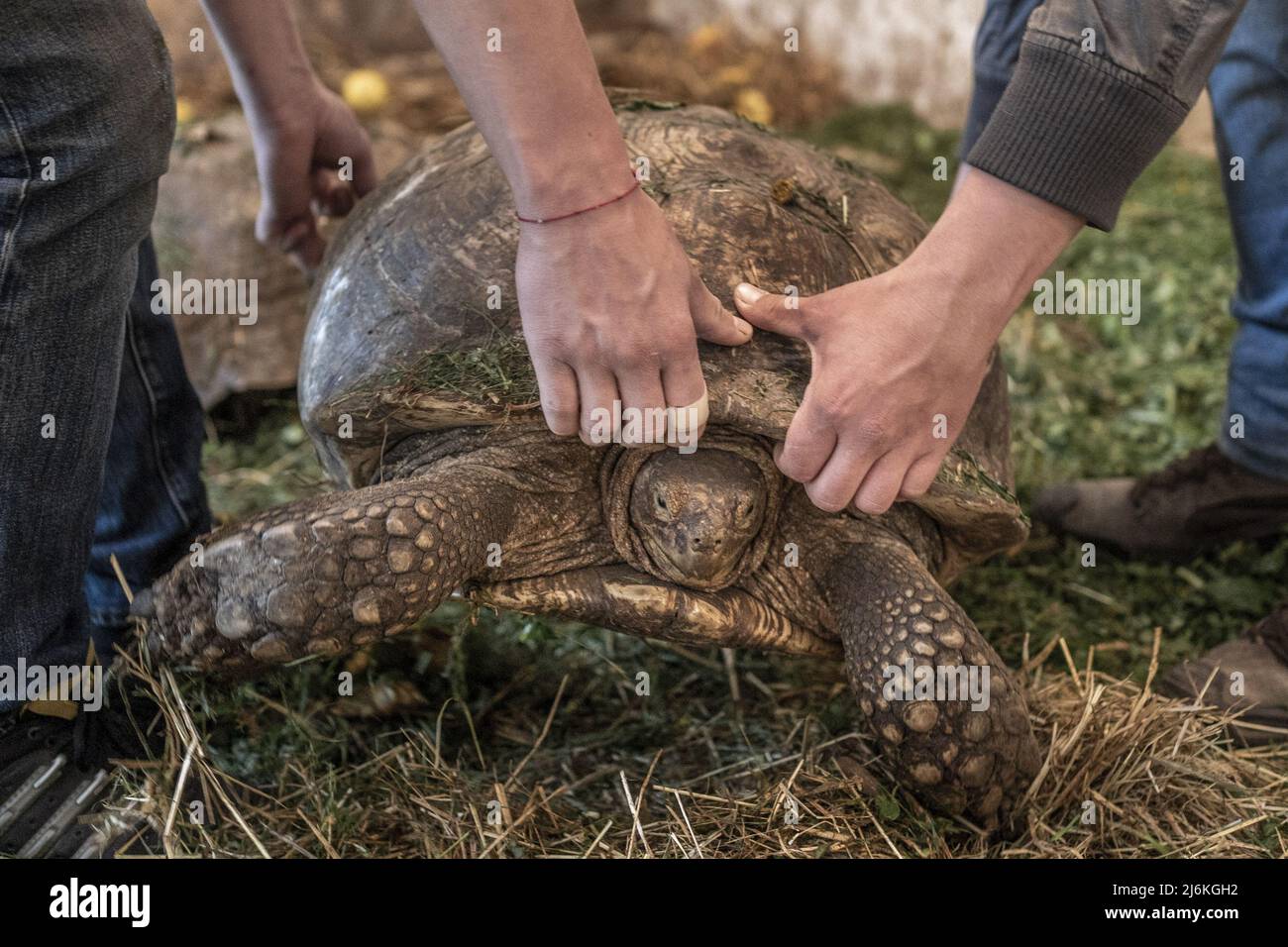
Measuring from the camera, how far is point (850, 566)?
248 cm

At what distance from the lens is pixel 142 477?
2650 millimetres

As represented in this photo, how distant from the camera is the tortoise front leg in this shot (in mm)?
2076

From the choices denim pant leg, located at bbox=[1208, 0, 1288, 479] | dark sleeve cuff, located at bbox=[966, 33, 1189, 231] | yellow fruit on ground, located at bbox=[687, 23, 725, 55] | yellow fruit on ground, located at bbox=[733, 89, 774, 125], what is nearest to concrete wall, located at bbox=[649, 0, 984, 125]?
yellow fruit on ground, located at bbox=[687, 23, 725, 55]

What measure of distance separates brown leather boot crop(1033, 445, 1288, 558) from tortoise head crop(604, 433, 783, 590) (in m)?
1.53

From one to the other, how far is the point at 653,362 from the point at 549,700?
1.22 m

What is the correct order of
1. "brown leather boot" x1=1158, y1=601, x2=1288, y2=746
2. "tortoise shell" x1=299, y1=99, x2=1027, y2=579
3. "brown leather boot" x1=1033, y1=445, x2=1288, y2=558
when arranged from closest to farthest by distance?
"tortoise shell" x1=299, y1=99, x2=1027, y2=579, "brown leather boot" x1=1158, y1=601, x2=1288, y2=746, "brown leather boot" x1=1033, y1=445, x2=1288, y2=558

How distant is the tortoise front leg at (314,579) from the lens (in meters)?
2.08

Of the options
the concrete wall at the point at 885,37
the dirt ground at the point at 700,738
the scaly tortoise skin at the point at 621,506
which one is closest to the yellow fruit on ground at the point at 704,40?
the concrete wall at the point at 885,37

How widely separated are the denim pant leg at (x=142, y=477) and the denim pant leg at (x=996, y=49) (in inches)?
79.8

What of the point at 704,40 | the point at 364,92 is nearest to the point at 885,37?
the point at 704,40

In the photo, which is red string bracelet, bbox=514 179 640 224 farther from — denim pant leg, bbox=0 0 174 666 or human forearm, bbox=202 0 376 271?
human forearm, bbox=202 0 376 271

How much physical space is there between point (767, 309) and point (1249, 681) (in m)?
1.59
